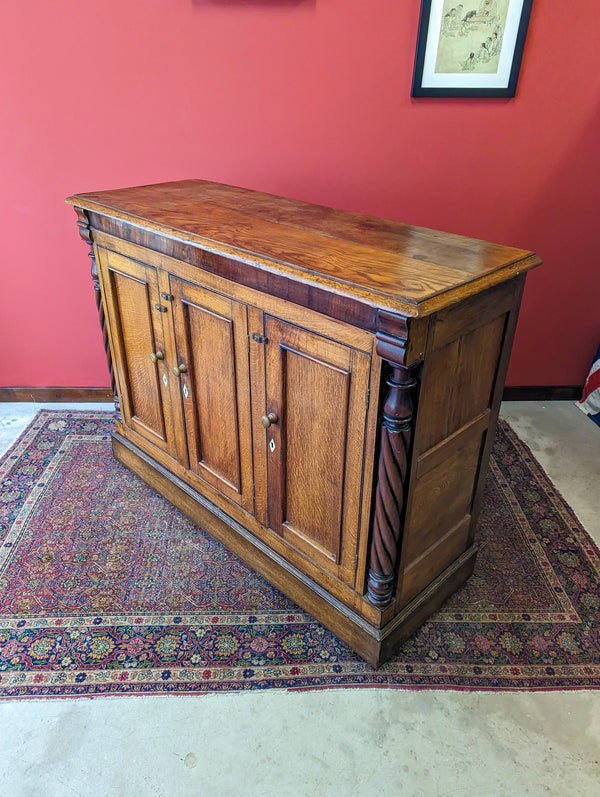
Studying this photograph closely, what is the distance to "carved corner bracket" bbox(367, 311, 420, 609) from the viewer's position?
1.30m

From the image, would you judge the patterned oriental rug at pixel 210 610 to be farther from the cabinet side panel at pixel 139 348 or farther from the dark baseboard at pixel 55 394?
the dark baseboard at pixel 55 394

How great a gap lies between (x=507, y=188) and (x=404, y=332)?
186cm

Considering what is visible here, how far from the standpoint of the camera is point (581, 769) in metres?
1.50

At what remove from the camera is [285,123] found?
8.51 ft

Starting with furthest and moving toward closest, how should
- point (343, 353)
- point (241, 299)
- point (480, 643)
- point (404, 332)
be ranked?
1. point (480, 643)
2. point (241, 299)
3. point (343, 353)
4. point (404, 332)

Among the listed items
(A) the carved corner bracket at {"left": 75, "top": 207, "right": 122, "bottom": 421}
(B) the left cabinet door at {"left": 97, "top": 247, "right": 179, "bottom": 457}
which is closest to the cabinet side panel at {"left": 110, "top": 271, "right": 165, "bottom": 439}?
(B) the left cabinet door at {"left": 97, "top": 247, "right": 179, "bottom": 457}

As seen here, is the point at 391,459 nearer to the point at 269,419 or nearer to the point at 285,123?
the point at 269,419

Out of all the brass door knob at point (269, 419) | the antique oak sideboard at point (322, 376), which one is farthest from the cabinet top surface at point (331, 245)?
the brass door knob at point (269, 419)

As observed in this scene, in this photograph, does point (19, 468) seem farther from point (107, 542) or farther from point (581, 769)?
point (581, 769)

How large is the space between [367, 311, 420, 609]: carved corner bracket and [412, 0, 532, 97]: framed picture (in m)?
1.74

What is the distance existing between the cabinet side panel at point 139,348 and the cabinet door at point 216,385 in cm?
20

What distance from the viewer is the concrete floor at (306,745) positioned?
1.46 meters

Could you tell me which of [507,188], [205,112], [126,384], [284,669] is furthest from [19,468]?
[507,188]

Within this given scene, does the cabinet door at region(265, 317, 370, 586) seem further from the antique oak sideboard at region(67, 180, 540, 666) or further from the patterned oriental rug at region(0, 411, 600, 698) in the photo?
the patterned oriental rug at region(0, 411, 600, 698)
